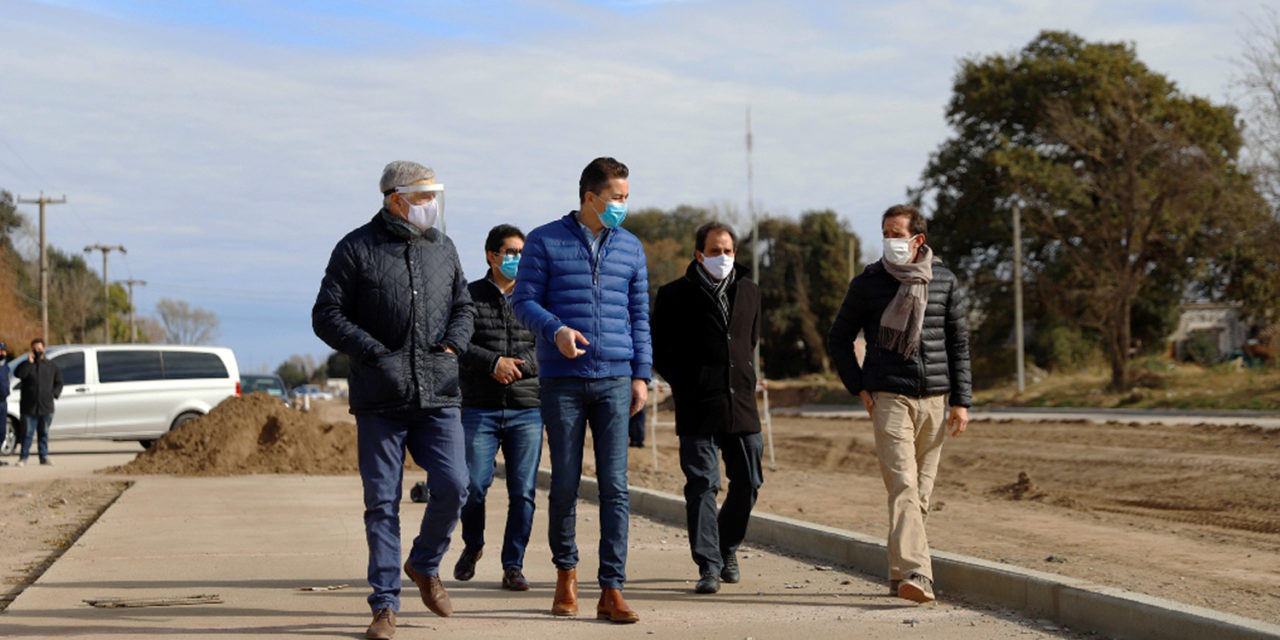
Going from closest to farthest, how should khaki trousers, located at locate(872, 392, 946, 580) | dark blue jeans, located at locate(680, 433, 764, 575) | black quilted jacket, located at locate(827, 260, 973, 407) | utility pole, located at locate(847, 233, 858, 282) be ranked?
khaki trousers, located at locate(872, 392, 946, 580)
black quilted jacket, located at locate(827, 260, 973, 407)
dark blue jeans, located at locate(680, 433, 764, 575)
utility pole, located at locate(847, 233, 858, 282)

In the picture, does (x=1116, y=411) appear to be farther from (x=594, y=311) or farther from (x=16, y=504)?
(x=594, y=311)

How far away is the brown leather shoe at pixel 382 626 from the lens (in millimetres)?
6207

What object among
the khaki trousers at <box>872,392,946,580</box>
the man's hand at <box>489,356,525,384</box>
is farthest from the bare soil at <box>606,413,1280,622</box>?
the man's hand at <box>489,356,525,384</box>

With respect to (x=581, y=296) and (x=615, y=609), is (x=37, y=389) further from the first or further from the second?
(x=615, y=609)

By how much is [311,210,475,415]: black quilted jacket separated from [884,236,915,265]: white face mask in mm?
2242

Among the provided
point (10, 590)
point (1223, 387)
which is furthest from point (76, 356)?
point (1223, 387)

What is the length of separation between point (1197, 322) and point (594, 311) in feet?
243

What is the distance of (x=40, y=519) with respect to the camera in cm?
1297

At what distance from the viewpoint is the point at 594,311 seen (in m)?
6.85

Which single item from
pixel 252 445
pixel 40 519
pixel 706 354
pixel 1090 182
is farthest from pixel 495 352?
pixel 1090 182

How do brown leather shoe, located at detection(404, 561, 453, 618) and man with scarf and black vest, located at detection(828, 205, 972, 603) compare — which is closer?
brown leather shoe, located at detection(404, 561, 453, 618)

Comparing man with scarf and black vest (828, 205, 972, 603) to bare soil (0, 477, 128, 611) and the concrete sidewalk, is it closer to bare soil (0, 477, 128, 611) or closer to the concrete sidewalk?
the concrete sidewalk

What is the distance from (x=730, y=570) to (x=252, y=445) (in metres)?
13.8

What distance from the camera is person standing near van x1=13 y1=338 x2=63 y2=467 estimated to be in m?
21.4
